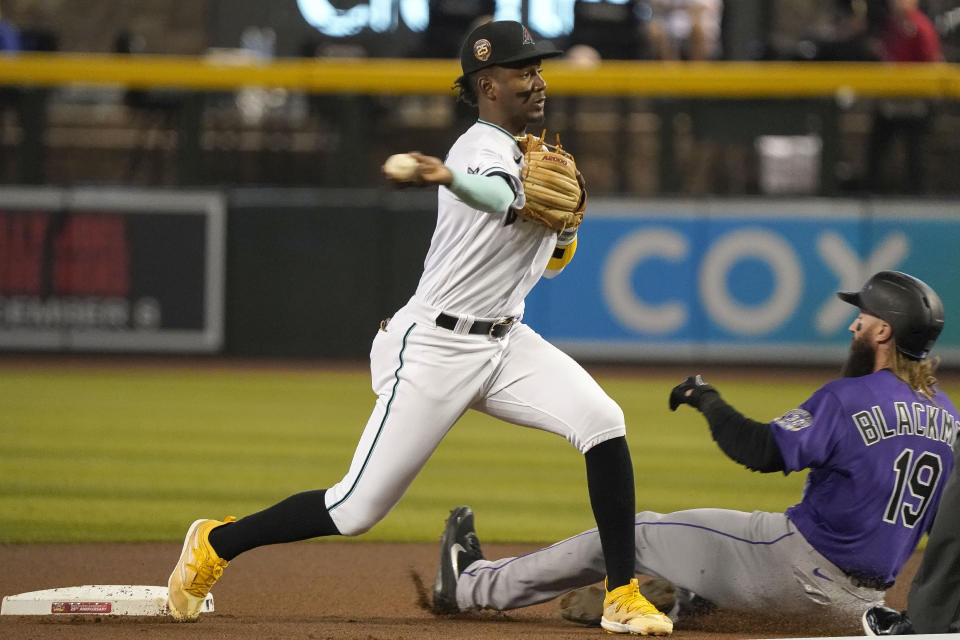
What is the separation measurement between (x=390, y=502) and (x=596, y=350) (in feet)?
28.4

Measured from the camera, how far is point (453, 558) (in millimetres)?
4016

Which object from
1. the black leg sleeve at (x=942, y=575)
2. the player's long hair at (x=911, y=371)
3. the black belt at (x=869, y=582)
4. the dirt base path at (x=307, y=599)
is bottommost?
the dirt base path at (x=307, y=599)

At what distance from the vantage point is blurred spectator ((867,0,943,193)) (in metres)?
12.1

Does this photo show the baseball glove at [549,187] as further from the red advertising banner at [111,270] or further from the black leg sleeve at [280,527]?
the red advertising banner at [111,270]

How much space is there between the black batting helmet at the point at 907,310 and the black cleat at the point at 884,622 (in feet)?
2.25

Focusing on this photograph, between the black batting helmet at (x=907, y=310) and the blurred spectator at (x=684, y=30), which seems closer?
the black batting helmet at (x=907, y=310)

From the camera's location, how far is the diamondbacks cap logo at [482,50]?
3.59m

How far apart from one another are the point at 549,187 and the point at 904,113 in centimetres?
958

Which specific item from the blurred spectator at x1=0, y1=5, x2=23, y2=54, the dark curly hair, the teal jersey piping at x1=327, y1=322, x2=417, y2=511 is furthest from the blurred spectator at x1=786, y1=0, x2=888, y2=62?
the teal jersey piping at x1=327, y1=322, x2=417, y2=511

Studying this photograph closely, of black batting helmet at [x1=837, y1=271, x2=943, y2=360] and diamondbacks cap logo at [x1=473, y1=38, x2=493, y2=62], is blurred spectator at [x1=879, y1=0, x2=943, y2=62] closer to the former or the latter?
black batting helmet at [x1=837, y1=271, x2=943, y2=360]

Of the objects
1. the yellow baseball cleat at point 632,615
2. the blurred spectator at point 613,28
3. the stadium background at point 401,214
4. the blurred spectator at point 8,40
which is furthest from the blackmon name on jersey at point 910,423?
the blurred spectator at point 8,40

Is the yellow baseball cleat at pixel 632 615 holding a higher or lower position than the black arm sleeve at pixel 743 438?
lower

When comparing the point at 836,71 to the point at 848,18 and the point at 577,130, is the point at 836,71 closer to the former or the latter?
the point at 848,18

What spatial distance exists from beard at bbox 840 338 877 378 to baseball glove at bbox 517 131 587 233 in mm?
863
